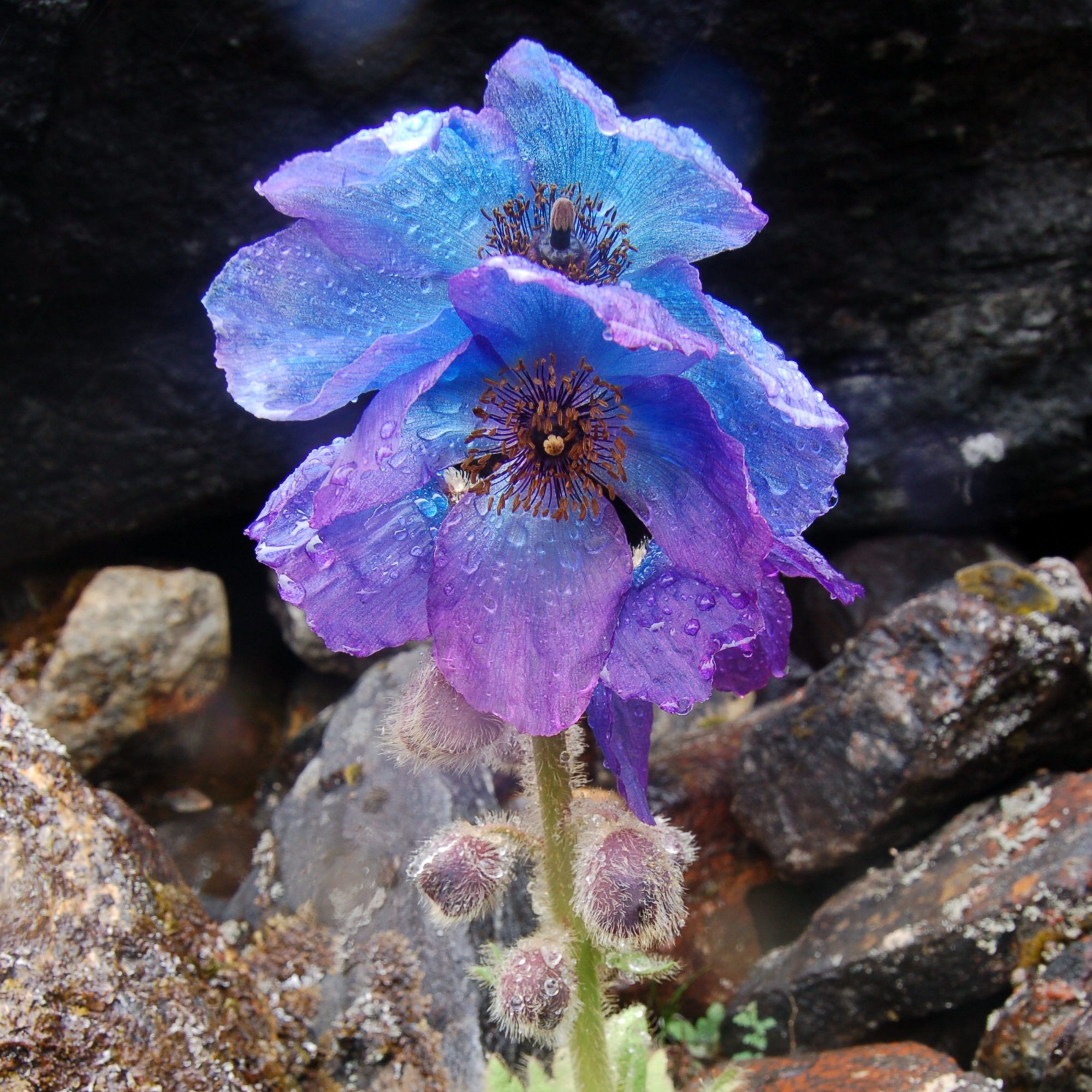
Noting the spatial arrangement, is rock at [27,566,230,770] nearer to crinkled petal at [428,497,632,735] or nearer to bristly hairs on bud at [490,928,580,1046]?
bristly hairs on bud at [490,928,580,1046]

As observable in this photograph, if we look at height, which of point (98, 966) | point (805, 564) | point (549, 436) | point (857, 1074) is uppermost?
point (549, 436)

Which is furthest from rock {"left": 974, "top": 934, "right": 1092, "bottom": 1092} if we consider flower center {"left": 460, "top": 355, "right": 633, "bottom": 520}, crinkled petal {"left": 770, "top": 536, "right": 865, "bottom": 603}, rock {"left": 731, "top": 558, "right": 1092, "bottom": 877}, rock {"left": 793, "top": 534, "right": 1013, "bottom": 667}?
rock {"left": 793, "top": 534, "right": 1013, "bottom": 667}

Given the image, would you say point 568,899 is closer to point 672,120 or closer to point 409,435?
point 409,435

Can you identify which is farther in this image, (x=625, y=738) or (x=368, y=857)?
(x=368, y=857)

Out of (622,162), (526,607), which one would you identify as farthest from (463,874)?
(622,162)

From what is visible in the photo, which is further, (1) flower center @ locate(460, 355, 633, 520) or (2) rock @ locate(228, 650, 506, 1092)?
(2) rock @ locate(228, 650, 506, 1092)

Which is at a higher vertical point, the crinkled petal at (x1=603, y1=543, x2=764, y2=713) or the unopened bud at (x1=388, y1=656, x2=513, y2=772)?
the crinkled petal at (x1=603, y1=543, x2=764, y2=713)
